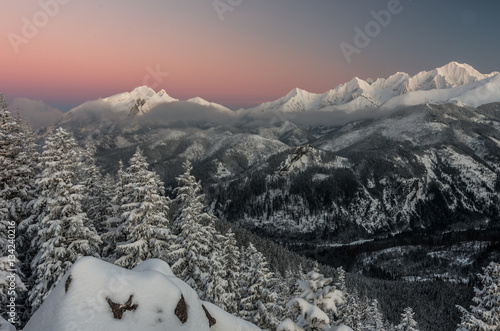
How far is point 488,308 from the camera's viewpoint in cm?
2267

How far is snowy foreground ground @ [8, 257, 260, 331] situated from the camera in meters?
8.83

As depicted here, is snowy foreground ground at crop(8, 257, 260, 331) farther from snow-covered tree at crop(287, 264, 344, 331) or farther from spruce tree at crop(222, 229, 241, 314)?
spruce tree at crop(222, 229, 241, 314)

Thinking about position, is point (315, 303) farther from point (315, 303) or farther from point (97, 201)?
point (97, 201)

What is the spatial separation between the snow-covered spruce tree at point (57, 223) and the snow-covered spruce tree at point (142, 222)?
2.51 metres

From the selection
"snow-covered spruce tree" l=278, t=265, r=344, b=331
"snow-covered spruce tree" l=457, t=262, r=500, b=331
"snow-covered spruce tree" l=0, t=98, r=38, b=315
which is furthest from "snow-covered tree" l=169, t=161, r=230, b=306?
"snow-covered spruce tree" l=457, t=262, r=500, b=331

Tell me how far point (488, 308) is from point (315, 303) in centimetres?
1705

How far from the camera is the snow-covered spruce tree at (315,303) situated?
46.6 ft

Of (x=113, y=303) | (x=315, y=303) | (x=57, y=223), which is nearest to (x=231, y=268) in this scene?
(x=315, y=303)

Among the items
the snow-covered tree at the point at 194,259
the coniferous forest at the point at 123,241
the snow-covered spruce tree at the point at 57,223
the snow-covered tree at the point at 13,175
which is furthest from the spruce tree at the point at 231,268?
the snow-covered tree at the point at 13,175

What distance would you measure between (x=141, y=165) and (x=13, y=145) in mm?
12931

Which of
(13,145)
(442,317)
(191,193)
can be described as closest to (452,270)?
(442,317)

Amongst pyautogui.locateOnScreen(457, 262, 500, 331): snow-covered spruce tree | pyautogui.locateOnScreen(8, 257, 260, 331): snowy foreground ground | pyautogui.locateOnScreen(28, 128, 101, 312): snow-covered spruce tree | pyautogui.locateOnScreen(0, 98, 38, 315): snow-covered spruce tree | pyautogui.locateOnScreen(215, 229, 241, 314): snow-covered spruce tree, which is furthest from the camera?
pyautogui.locateOnScreen(215, 229, 241, 314): snow-covered spruce tree

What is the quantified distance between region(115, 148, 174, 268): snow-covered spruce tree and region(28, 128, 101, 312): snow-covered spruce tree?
8.23 ft

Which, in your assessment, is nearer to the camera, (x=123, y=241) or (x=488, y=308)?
(x=488, y=308)
